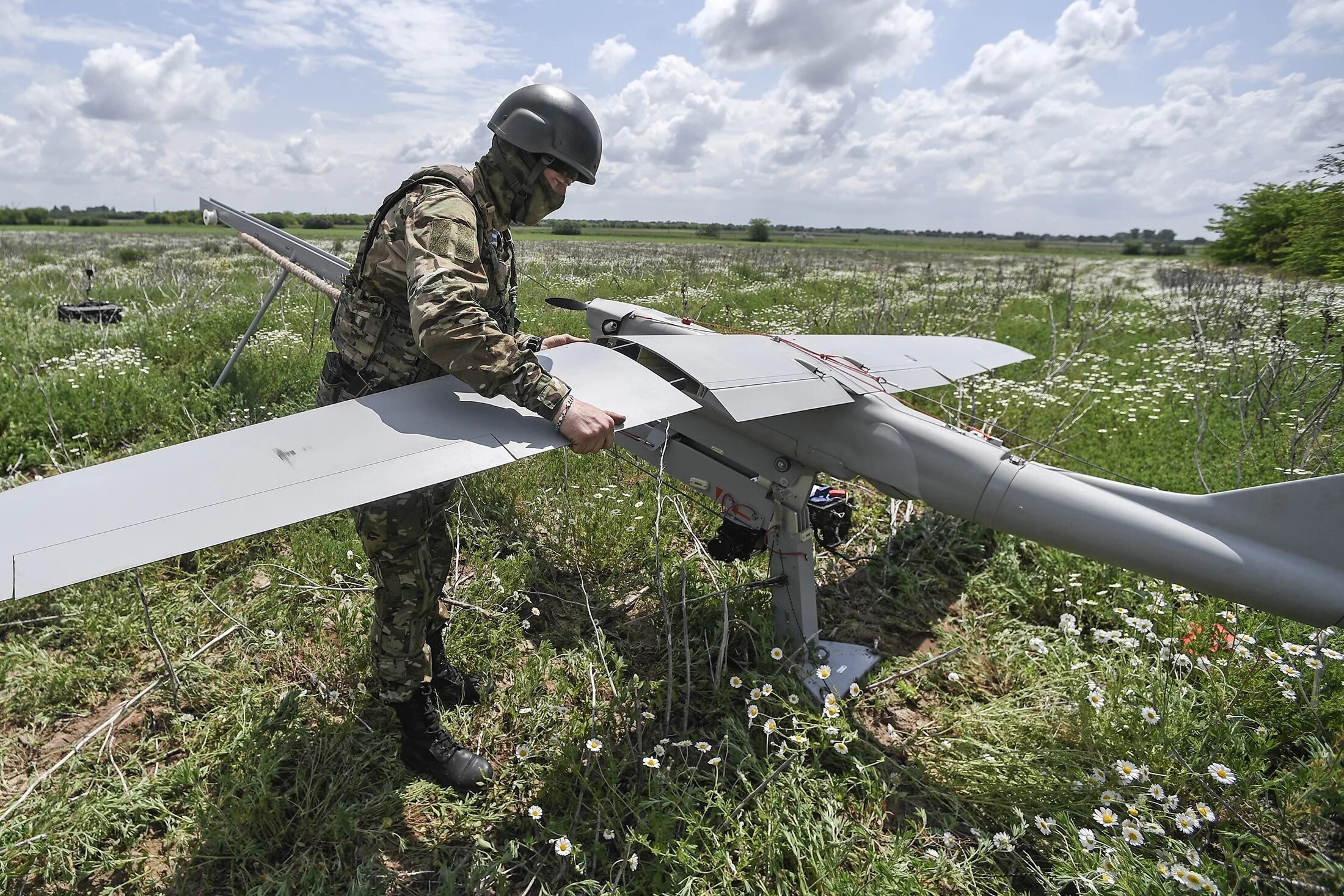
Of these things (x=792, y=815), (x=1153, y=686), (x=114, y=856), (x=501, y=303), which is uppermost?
(x=501, y=303)

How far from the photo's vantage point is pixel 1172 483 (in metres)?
5.49

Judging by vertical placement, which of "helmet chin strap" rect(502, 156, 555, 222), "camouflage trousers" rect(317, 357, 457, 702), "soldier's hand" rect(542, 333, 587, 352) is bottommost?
"camouflage trousers" rect(317, 357, 457, 702)

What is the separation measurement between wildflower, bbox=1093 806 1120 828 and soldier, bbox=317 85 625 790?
2.34 metres

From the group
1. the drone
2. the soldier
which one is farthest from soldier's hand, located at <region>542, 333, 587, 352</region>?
the drone

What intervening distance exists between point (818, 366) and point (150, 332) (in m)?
10.1

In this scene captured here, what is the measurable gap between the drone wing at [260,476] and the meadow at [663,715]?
3.45 feet

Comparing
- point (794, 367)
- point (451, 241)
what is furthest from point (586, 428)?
point (794, 367)

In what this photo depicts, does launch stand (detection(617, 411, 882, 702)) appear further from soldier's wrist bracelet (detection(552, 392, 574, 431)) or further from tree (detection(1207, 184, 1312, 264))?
tree (detection(1207, 184, 1312, 264))

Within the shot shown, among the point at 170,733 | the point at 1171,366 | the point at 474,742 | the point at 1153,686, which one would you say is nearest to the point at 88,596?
the point at 170,733

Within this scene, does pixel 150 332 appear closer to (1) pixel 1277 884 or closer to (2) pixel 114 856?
(2) pixel 114 856

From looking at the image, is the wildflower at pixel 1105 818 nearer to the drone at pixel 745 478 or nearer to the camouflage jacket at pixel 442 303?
the drone at pixel 745 478

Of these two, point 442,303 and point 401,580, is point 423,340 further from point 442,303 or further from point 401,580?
point 401,580

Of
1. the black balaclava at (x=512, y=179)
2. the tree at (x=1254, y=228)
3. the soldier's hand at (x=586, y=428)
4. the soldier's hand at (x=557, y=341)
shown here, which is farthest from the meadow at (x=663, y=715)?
the tree at (x=1254, y=228)

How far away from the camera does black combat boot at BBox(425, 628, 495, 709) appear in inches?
137
